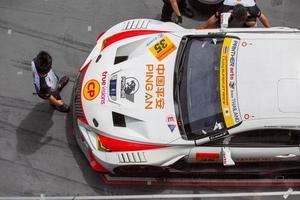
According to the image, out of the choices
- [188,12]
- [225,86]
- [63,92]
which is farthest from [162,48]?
[63,92]

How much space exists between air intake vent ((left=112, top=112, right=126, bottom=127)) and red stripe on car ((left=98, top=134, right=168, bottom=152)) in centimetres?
21

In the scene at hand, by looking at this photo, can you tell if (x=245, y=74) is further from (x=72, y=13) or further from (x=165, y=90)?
(x=72, y=13)

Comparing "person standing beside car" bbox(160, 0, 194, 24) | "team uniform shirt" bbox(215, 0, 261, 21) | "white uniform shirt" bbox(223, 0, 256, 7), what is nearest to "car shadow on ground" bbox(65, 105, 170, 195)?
"person standing beside car" bbox(160, 0, 194, 24)

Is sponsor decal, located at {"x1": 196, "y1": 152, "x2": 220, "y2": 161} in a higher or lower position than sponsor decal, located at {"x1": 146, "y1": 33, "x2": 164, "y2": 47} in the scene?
lower

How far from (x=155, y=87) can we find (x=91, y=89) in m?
0.93

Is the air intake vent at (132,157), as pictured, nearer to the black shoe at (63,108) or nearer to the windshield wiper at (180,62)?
the windshield wiper at (180,62)

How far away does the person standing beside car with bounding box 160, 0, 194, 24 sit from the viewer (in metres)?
6.82

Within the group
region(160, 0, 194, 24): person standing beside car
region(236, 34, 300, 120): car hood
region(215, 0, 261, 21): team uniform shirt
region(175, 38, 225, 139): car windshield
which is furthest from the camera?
region(160, 0, 194, 24): person standing beside car

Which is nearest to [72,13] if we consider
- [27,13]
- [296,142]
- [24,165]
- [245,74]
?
[27,13]

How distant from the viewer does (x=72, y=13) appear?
7.63 m

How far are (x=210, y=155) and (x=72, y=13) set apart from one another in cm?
394

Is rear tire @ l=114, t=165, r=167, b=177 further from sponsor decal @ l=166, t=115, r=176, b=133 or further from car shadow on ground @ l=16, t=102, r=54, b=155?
car shadow on ground @ l=16, t=102, r=54, b=155

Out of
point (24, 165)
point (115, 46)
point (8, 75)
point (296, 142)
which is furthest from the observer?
point (8, 75)

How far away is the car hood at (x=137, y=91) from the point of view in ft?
17.5
